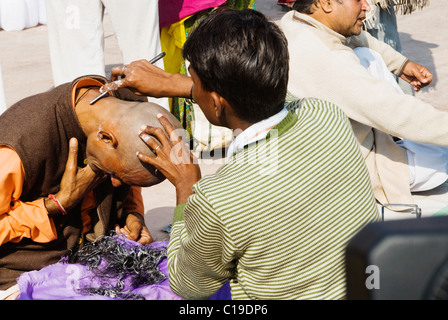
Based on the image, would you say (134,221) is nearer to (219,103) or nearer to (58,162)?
(58,162)

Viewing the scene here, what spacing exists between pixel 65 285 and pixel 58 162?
51 cm

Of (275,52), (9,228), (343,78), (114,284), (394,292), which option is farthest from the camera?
(343,78)

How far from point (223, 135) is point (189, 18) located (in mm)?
884

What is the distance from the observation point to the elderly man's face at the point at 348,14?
339cm

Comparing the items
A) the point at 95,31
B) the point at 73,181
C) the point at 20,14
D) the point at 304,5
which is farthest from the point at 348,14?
the point at 20,14

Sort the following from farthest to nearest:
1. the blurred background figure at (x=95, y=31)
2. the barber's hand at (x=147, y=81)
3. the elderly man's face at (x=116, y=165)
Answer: the blurred background figure at (x=95, y=31) → the barber's hand at (x=147, y=81) → the elderly man's face at (x=116, y=165)

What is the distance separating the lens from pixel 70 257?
2898 mm

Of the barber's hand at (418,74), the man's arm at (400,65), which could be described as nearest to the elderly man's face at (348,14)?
the man's arm at (400,65)

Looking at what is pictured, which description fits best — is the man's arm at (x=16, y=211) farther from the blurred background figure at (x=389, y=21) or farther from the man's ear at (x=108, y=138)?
the blurred background figure at (x=389, y=21)

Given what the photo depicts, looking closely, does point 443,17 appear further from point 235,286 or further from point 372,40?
point 235,286

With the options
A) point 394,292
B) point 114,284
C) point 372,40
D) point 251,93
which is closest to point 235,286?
point 251,93

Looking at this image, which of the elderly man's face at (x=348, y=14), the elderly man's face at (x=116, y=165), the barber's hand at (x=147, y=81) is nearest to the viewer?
the elderly man's face at (x=116, y=165)

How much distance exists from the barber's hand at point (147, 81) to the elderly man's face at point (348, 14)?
0.98m

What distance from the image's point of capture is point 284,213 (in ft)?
6.16
